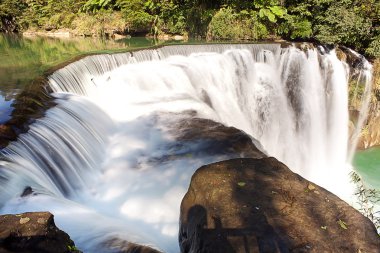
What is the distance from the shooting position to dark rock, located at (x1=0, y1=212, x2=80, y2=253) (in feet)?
8.37

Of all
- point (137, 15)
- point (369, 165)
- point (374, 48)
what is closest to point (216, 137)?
point (369, 165)

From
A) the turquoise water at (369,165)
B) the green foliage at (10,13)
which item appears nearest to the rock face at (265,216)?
the turquoise water at (369,165)

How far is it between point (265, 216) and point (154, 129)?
4658 mm

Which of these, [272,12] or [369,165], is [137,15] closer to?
[272,12]

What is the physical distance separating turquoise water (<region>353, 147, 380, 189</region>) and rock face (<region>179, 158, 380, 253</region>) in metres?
9.18

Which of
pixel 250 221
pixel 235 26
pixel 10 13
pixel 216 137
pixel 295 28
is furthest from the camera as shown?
pixel 10 13

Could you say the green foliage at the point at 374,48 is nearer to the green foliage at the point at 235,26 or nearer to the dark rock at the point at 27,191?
the green foliage at the point at 235,26

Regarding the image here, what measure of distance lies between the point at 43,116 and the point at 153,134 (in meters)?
2.26

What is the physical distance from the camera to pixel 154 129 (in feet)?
25.4

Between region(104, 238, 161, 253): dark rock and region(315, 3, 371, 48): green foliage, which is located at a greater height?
region(315, 3, 371, 48): green foliage

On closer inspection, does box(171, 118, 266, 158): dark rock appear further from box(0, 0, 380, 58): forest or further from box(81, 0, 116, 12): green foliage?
box(81, 0, 116, 12): green foliage

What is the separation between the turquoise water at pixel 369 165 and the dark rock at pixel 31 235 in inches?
448

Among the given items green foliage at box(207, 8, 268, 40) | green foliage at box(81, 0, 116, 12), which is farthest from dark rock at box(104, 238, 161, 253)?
green foliage at box(81, 0, 116, 12)

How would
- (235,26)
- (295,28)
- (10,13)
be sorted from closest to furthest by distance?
(295,28) < (235,26) < (10,13)
